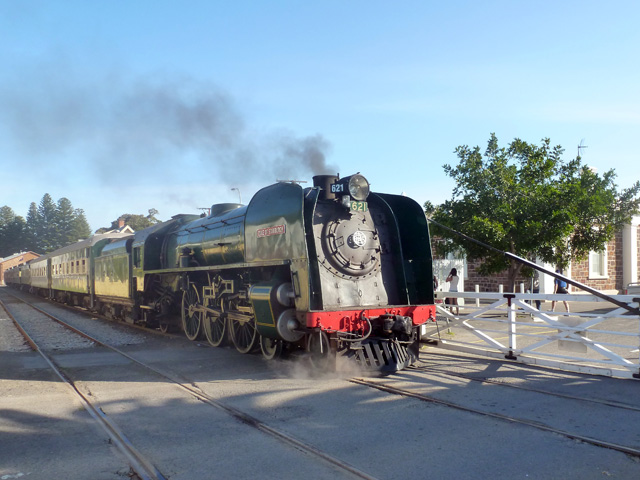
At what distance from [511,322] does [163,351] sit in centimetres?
642

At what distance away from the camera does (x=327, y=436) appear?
194 inches

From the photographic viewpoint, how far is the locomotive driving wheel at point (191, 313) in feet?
37.3

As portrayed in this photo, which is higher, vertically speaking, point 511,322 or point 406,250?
point 406,250

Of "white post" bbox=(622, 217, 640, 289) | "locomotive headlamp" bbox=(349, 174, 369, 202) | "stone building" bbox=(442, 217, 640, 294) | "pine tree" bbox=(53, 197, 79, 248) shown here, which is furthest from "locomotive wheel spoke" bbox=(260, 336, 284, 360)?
"pine tree" bbox=(53, 197, 79, 248)

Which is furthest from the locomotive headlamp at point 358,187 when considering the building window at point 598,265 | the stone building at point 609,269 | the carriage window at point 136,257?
the building window at point 598,265

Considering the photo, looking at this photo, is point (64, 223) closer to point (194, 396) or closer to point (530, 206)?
point (530, 206)

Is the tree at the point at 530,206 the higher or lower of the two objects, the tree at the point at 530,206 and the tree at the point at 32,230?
the lower

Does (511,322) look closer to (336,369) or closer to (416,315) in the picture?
(416,315)

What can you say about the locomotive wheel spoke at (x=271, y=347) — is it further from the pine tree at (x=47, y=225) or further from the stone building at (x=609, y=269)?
the pine tree at (x=47, y=225)

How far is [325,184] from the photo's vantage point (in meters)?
8.12

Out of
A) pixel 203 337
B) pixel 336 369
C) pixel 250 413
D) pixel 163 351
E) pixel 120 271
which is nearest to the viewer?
pixel 250 413

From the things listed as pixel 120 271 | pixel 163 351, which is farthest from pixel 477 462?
pixel 120 271

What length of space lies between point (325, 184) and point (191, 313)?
5.13 meters

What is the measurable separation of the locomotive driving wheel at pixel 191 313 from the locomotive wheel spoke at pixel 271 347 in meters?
2.87
